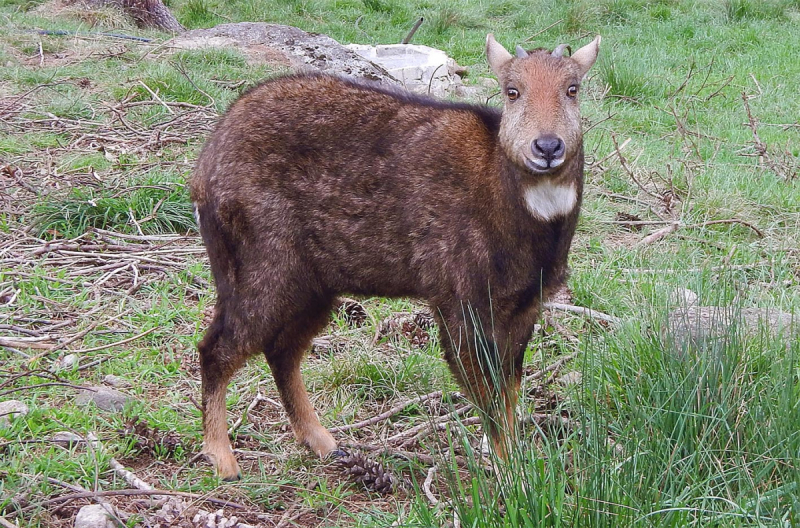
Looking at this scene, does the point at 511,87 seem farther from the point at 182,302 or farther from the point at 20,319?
the point at 20,319

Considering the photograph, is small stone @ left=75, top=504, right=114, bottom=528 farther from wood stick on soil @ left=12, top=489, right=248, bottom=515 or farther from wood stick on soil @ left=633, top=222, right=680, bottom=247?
wood stick on soil @ left=633, top=222, right=680, bottom=247

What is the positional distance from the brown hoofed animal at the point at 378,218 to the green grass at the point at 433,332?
0.99 feet

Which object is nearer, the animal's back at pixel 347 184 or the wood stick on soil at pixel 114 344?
the animal's back at pixel 347 184

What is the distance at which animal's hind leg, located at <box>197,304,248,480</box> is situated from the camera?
12.5 feet

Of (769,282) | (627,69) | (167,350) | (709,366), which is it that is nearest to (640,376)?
(709,366)

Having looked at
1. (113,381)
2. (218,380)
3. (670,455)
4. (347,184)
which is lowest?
(113,381)

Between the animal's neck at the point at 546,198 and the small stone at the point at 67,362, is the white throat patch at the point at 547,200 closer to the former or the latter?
the animal's neck at the point at 546,198

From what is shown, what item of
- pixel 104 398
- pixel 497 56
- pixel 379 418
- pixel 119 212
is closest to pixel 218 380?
pixel 104 398

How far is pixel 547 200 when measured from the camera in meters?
3.60

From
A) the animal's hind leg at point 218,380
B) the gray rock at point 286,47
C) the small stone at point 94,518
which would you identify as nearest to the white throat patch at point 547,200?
the animal's hind leg at point 218,380

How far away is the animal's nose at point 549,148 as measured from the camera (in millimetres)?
3352

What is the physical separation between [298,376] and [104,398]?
906 millimetres

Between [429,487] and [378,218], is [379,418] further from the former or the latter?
[378,218]

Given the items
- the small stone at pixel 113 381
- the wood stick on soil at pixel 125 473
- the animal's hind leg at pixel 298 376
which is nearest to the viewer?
the wood stick on soil at pixel 125 473
